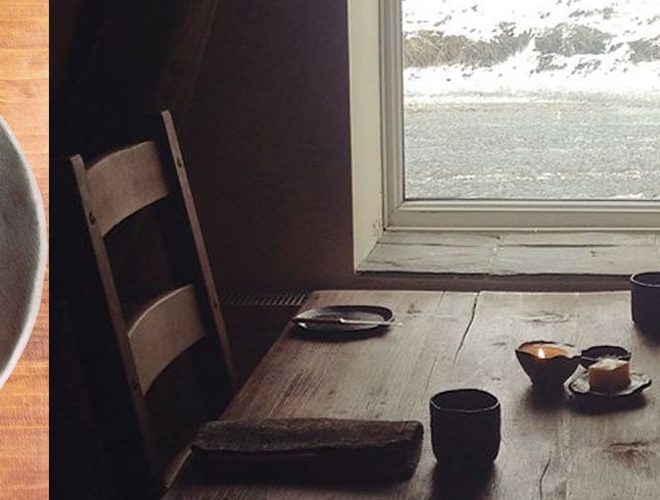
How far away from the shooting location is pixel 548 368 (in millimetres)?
1432

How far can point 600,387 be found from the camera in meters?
1.40

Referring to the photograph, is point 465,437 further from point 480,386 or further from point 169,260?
point 169,260

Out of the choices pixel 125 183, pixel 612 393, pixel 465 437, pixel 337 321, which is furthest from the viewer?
pixel 337 321

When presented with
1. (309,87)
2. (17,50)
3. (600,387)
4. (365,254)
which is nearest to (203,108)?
(309,87)

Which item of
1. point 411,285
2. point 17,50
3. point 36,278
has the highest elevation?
point 17,50

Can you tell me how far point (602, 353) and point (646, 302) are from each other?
20 centimetres

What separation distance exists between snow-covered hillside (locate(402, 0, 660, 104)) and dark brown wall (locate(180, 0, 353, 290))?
1.04ft

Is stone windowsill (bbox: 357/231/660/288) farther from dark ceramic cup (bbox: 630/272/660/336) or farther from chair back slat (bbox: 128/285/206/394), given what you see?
chair back slat (bbox: 128/285/206/394)

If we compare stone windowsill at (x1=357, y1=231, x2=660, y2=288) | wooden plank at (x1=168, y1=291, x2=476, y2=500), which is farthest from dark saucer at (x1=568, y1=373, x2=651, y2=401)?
stone windowsill at (x1=357, y1=231, x2=660, y2=288)

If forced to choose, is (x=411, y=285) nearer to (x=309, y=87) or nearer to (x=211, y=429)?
(x=309, y=87)

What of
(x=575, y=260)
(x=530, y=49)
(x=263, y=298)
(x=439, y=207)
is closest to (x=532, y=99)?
(x=530, y=49)

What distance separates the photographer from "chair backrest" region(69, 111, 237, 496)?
151 centimetres

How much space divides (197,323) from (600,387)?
0.65m

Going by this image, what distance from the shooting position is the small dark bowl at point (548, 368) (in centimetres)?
143
